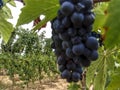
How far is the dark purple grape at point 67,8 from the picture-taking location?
75 cm

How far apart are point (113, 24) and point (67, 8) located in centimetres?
13

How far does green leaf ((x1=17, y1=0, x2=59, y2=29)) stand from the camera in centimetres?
90

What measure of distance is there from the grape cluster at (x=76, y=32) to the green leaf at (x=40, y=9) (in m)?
0.05

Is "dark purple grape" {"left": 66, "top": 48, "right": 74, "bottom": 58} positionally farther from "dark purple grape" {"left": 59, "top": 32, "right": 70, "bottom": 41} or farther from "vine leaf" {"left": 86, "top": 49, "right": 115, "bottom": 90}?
"vine leaf" {"left": 86, "top": 49, "right": 115, "bottom": 90}

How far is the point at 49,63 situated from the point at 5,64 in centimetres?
203

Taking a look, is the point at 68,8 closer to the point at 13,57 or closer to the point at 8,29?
the point at 8,29

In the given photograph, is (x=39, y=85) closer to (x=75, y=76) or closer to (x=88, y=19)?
(x=75, y=76)

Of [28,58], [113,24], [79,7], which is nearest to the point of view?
[113,24]

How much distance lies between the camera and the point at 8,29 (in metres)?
1.41

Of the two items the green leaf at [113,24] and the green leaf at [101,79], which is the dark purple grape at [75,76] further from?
the green leaf at [101,79]

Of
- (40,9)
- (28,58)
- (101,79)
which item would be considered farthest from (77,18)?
(28,58)

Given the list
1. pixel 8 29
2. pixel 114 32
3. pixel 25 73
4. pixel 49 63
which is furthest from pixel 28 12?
pixel 49 63

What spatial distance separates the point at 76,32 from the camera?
80 centimetres

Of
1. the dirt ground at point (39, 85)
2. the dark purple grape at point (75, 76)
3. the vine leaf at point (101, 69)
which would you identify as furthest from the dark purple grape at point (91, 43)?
the dirt ground at point (39, 85)
